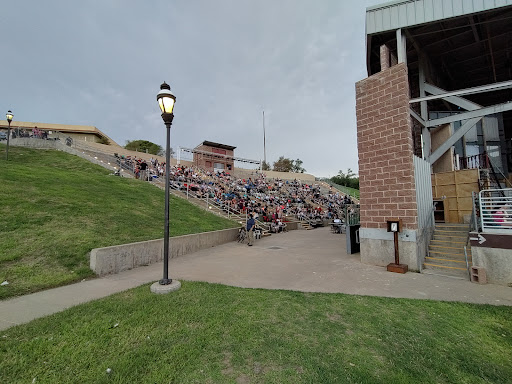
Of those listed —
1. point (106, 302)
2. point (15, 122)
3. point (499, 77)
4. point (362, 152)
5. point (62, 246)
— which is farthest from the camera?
point (15, 122)

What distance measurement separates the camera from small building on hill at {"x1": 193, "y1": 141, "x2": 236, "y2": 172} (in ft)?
101

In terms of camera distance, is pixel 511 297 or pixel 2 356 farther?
pixel 511 297

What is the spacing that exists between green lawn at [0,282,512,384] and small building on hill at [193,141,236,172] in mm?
26930

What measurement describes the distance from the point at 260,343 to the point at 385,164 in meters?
6.71

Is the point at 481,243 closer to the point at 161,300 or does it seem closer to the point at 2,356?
the point at 161,300

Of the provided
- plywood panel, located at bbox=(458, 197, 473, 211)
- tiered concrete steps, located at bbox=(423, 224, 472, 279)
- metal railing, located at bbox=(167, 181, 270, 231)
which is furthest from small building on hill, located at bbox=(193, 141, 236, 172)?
tiered concrete steps, located at bbox=(423, 224, 472, 279)

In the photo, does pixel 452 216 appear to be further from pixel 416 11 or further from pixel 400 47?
pixel 416 11

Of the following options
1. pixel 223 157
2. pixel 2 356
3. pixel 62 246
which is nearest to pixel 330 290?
pixel 2 356

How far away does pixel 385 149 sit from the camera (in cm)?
749

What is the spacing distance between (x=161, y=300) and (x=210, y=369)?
2.17 metres

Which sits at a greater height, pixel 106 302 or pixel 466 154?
pixel 466 154

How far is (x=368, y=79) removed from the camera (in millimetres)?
8039

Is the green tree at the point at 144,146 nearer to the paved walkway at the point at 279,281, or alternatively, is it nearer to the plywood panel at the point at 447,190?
the paved walkway at the point at 279,281

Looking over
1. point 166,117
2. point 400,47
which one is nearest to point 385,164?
point 400,47
